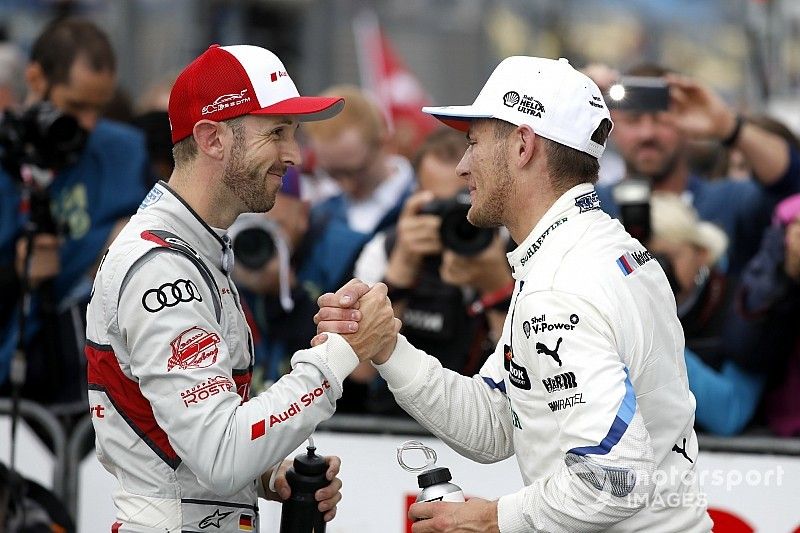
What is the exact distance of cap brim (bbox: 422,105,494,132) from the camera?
3.61 m

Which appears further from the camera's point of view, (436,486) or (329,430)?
(329,430)

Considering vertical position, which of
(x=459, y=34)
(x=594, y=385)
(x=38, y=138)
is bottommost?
(x=594, y=385)

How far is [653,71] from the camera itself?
614 cm

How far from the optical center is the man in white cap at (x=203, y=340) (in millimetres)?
3254

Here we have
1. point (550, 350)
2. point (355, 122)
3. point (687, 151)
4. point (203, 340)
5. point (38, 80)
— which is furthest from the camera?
point (355, 122)

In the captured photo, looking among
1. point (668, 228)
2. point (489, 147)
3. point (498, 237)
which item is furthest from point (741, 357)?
point (489, 147)

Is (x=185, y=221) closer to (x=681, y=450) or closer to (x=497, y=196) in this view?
(x=497, y=196)

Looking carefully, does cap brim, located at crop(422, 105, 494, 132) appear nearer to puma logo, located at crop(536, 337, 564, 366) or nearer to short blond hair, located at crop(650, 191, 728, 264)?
puma logo, located at crop(536, 337, 564, 366)

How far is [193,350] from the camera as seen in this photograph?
3.29m

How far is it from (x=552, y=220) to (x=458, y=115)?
17.1 inches

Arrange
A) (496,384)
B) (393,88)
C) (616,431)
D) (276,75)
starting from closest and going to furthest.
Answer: (616,431)
(276,75)
(496,384)
(393,88)

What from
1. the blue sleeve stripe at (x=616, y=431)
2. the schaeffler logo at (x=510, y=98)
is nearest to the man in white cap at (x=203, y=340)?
the schaeffler logo at (x=510, y=98)

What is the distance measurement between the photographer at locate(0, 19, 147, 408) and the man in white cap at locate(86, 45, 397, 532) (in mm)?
2289

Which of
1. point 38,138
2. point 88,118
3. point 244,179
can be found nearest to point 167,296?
point 244,179
